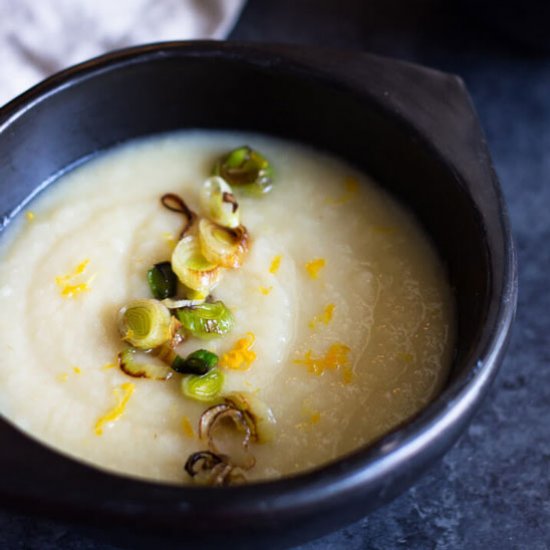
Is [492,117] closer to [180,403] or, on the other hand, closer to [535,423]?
[535,423]

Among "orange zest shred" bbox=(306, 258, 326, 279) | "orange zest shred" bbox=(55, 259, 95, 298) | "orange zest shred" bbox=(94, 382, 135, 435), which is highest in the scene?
"orange zest shred" bbox=(55, 259, 95, 298)

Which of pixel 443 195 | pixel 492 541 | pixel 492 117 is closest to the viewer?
pixel 492 541

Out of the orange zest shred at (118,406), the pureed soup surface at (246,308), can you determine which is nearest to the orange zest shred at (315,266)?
the pureed soup surface at (246,308)

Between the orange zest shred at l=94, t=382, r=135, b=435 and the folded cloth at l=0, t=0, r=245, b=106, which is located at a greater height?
the folded cloth at l=0, t=0, r=245, b=106

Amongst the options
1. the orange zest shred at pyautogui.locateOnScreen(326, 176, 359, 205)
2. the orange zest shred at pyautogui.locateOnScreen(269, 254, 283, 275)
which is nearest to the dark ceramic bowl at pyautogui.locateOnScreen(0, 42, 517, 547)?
the orange zest shred at pyautogui.locateOnScreen(326, 176, 359, 205)

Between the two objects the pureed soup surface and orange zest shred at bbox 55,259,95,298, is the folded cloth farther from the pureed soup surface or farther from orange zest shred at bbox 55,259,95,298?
orange zest shred at bbox 55,259,95,298

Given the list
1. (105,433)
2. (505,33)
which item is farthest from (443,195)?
(505,33)
